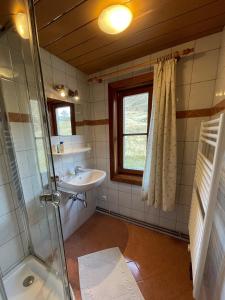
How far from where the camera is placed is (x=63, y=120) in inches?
64.6

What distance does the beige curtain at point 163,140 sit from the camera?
137 centimetres

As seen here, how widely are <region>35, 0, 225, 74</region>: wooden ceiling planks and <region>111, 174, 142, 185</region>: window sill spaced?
1506 millimetres

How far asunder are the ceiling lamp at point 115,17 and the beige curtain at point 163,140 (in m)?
0.59

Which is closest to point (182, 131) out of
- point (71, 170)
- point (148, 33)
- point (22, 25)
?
point (148, 33)

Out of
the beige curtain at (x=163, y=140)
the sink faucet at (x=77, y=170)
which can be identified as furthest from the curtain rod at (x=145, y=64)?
the sink faucet at (x=77, y=170)

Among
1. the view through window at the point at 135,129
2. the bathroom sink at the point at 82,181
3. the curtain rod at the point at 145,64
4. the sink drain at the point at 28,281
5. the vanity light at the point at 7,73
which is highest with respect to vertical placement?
the curtain rod at the point at 145,64

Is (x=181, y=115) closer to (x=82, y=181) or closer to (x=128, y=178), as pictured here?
(x=128, y=178)

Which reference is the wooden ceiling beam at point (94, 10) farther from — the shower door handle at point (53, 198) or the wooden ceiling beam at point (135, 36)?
the shower door handle at point (53, 198)

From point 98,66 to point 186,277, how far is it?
2.46 m

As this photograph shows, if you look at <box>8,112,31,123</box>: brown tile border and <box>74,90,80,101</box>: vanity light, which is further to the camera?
<box>74,90,80,101</box>: vanity light

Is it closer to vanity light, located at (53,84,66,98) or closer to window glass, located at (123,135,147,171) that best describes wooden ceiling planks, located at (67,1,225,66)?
vanity light, located at (53,84,66,98)

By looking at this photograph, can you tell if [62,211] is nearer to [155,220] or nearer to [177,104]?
[155,220]

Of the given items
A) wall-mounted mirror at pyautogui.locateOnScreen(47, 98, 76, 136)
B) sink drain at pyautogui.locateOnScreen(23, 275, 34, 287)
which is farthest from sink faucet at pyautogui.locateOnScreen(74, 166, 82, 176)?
sink drain at pyautogui.locateOnScreen(23, 275, 34, 287)

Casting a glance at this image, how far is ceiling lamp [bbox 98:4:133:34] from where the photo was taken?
0.90 meters
